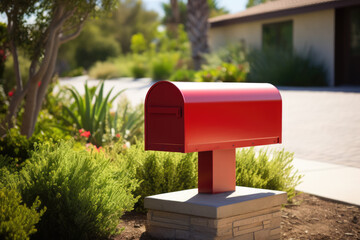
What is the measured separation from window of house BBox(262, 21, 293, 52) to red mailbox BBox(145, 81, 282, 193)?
17391 millimetres

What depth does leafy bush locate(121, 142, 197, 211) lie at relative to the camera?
467cm

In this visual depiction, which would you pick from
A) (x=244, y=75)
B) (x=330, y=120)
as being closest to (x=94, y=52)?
(x=244, y=75)

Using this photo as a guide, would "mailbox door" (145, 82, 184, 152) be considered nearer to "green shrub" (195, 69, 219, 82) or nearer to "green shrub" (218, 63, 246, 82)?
"green shrub" (195, 69, 219, 82)

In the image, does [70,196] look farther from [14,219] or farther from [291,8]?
[291,8]

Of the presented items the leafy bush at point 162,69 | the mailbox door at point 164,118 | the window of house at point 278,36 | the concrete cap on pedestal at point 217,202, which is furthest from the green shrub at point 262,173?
the leafy bush at point 162,69

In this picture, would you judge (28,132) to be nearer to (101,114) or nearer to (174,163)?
(101,114)

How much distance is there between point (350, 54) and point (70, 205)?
17.3 meters

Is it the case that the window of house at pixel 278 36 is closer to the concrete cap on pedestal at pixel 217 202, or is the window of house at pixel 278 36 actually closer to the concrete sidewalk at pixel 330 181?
the concrete sidewalk at pixel 330 181

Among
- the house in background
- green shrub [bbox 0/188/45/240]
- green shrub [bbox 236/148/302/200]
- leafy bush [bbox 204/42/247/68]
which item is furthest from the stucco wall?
green shrub [bbox 0/188/45/240]

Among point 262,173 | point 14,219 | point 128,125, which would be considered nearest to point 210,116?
point 14,219

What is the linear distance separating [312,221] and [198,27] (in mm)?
20178

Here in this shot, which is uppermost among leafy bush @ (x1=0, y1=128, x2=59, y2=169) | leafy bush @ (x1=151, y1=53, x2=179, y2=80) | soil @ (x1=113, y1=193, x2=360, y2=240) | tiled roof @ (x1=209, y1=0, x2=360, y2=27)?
tiled roof @ (x1=209, y1=0, x2=360, y2=27)

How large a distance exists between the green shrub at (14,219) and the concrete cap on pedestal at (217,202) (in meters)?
1.00

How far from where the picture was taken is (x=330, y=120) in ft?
34.4
